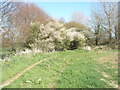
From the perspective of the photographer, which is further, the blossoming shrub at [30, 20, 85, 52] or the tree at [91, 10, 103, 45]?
the tree at [91, 10, 103, 45]

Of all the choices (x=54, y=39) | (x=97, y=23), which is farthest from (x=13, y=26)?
(x=97, y=23)

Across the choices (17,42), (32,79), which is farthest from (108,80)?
(17,42)

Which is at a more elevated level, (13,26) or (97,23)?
(97,23)

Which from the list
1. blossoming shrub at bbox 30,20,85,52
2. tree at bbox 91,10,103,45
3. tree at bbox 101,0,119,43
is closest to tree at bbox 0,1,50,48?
blossoming shrub at bbox 30,20,85,52

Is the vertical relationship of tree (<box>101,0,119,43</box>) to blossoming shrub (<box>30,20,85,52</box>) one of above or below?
above

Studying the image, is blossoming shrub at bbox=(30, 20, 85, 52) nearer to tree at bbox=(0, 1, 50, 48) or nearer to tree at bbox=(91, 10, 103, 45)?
tree at bbox=(0, 1, 50, 48)

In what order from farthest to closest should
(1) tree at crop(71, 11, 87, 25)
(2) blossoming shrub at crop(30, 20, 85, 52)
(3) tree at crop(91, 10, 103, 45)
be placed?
(1) tree at crop(71, 11, 87, 25) → (3) tree at crop(91, 10, 103, 45) → (2) blossoming shrub at crop(30, 20, 85, 52)

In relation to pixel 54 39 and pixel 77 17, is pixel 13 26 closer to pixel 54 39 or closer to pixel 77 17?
pixel 54 39

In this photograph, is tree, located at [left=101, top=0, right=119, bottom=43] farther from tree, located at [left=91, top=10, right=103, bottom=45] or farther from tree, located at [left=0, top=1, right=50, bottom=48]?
A: tree, located at [left=0, top=1, right=50, bottom=48]

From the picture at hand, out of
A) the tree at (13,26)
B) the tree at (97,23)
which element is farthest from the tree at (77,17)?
the tree at (13,26)

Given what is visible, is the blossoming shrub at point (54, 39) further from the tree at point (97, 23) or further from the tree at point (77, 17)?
the tree at point (77, 17)

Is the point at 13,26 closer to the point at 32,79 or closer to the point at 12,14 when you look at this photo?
the point at 12,14

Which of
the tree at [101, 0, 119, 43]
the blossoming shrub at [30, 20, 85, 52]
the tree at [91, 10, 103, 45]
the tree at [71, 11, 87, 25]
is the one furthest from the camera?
the tree at [71, 11, 87, 25]

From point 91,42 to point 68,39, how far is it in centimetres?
577
